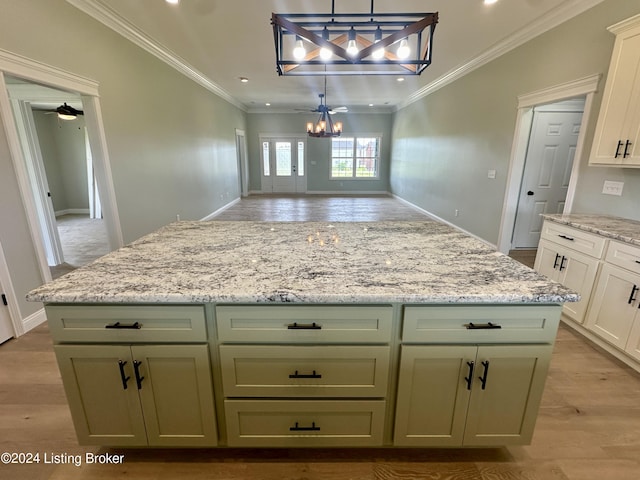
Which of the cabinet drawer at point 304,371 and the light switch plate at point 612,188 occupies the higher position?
the light switch plate at point 612,188

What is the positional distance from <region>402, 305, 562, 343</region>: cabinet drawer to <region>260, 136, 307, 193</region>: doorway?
10.1 m

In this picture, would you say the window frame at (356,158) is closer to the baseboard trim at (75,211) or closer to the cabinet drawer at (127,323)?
the baseboard trim at (75,211)

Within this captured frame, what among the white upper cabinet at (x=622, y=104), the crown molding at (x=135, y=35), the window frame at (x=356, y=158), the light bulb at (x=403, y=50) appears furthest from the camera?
the window frame at (x=356, y=158)

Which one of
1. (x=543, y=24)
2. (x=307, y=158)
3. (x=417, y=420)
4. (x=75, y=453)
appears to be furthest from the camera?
(x=307, y=158)

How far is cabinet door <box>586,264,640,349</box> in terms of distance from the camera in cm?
208

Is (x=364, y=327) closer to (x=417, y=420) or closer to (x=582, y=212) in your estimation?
(x=417, y=420)

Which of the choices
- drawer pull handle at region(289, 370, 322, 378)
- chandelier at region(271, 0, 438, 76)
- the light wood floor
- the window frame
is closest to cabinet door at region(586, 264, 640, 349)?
the light wood floor

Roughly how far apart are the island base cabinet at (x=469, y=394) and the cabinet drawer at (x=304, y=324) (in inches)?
7.5

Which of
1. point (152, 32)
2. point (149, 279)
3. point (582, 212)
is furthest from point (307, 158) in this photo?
point (149, 279)

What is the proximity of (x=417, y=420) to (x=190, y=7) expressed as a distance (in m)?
4.04

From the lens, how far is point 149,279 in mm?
1252

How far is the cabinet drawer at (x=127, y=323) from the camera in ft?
3.89

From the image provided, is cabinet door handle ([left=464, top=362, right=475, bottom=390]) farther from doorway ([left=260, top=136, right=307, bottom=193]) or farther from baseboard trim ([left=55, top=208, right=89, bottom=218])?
doorway ([left=260, top=136, right=307, bottom=193])

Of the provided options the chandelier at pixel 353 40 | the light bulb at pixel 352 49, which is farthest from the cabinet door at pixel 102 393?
the light bulb at pixel 352 49
